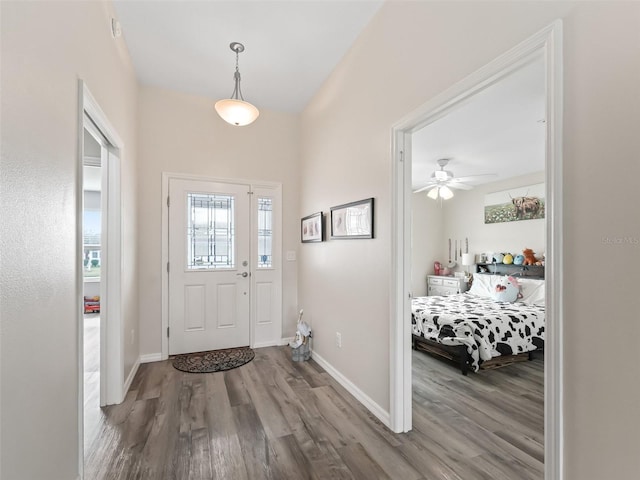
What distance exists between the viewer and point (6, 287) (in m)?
1.00

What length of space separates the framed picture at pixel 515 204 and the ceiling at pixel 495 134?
32cm

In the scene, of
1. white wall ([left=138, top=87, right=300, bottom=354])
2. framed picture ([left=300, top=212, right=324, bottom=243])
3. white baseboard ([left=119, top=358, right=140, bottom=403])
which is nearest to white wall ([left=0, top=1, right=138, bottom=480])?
white baseboard ([left=119, top=358, right=140, bottom=403])

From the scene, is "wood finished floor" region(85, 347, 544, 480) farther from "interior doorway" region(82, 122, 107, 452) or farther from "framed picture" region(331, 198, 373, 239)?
"framed picture" region(331, 198, 373, 239)

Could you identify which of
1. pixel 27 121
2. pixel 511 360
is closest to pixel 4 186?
pixel 27 121

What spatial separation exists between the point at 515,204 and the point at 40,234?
6135 millimetres

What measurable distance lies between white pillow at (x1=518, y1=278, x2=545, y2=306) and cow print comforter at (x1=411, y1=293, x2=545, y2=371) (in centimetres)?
46

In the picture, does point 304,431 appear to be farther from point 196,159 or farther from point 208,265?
point 196,159

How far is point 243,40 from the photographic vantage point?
2666 millimetres

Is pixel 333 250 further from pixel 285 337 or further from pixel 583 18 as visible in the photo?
pixel 583 18

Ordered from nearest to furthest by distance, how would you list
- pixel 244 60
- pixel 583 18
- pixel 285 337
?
pixel 583 18, pixel 244 60, pixel 285 337

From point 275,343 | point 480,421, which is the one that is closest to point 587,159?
point 480,421

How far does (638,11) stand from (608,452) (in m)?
1.42

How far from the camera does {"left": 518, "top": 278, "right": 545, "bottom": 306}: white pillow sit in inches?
168

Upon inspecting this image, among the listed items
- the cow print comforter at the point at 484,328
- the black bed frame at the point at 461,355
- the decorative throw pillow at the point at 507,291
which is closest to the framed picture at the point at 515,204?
the decorative throw pillow at the point at 507,291
